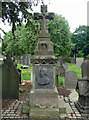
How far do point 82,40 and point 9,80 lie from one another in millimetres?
39910

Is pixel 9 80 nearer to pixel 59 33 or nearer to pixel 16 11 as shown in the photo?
pixel 16 11

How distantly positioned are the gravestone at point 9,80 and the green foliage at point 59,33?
43.1ft

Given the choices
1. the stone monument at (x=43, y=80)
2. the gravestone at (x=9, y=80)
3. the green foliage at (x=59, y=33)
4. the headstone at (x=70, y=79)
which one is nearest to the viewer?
the stone monument at (x=43, y=80)

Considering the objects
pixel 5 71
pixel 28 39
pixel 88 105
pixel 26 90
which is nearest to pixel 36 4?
pixel 5 71

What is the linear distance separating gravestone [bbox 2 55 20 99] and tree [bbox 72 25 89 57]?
117ft

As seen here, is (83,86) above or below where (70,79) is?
above

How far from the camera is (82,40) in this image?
43.2m

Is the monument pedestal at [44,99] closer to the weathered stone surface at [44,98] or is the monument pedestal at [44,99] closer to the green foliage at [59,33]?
the weathered stone surface at [44,98]

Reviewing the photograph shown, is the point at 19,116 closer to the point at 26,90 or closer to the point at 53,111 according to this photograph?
the point at 53,111

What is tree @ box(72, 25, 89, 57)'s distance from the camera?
1614 inches

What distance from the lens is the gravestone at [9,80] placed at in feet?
22.3

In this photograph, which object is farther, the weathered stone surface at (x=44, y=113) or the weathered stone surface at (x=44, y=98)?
the weathered stone surface at (x=44, y=98)

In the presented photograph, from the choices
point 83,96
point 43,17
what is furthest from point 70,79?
point 43,17

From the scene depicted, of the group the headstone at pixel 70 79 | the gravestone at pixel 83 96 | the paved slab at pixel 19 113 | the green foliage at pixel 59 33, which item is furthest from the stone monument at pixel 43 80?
the green foliage at pixel 59 33
